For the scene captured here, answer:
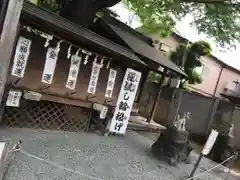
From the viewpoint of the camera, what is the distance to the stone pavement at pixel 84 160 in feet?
20.0

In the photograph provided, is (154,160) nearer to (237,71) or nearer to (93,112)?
(93,112)

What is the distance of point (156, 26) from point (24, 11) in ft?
47.2

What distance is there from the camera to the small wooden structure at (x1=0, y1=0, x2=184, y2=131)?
7.53 m

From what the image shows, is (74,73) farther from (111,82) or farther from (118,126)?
(118,126)

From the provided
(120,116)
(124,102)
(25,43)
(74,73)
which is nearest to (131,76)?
(124,102)

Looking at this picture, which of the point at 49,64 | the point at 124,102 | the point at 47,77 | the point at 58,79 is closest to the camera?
the point at 49,64

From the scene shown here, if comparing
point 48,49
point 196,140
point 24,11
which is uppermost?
point 24,11

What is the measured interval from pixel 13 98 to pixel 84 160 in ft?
7.91

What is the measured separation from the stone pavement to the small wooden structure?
1.72 feet

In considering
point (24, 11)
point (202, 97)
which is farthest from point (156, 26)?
point (24, 11)

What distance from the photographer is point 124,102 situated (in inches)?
366

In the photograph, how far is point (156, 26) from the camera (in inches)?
784

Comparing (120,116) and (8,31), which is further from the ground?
(8,31)

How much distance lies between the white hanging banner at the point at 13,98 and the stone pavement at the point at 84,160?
2.30 feet
